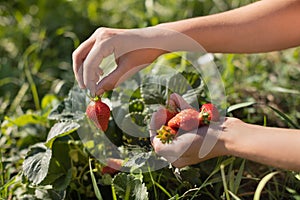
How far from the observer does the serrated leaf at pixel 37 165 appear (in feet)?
4.94

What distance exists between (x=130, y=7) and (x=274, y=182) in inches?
65.3

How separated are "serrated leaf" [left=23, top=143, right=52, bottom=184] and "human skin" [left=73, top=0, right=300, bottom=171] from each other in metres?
0.26

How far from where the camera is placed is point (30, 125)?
188cm

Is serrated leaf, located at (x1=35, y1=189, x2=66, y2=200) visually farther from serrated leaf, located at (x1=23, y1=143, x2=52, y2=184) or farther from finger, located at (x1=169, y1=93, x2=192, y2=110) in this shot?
finger, located at (x1=169, y1=93, x2=192, y2=110)

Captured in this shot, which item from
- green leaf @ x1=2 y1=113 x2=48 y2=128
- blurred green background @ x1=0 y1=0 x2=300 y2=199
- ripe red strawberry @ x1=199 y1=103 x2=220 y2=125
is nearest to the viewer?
ripe red strawberry @ x1=199 y1=103 x2=220 y2=125

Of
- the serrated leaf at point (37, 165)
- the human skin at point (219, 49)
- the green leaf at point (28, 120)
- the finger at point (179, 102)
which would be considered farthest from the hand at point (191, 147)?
the green leaf at point (28, 120)

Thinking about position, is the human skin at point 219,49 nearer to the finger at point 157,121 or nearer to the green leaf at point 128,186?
the finger at point 157,121

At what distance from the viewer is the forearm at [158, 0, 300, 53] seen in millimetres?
1493

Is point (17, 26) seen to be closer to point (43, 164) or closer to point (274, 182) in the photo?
point (43, 164)

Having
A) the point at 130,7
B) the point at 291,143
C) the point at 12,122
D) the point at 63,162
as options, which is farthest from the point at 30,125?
the point at 130,7

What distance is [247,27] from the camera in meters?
1.53

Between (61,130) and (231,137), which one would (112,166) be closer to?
(61,130)

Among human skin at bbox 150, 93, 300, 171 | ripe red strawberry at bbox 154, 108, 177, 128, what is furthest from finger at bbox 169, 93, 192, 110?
human skin at bbox 150, 93, 300, 171

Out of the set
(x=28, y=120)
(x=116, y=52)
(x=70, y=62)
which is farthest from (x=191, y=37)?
(x=70, y=62)
